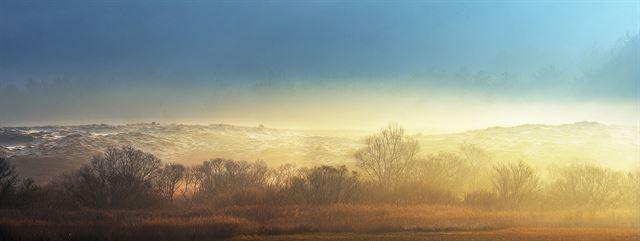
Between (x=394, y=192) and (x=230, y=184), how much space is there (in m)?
23.3

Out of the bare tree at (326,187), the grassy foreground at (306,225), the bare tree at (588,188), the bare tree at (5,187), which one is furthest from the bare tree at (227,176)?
the bare tree at (588,188)

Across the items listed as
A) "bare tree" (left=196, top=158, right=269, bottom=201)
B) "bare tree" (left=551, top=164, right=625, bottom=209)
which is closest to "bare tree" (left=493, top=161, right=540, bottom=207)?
"bare tree" (left=551, top=164, right=625, bottom=209)

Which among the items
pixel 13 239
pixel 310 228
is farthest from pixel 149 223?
pixel 310 228

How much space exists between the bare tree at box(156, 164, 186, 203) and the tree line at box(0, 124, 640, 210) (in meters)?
0.12

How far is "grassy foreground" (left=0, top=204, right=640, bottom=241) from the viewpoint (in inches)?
1538

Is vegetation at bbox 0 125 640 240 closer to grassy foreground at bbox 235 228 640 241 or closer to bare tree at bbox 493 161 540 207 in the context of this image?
bare tree at bbox 493 161 540 207

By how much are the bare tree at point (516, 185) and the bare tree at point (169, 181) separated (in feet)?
137

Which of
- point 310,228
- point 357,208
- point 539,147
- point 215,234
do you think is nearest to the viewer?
point 215,234

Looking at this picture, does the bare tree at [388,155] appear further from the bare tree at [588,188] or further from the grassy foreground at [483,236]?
the grassy foreground at [483,236]

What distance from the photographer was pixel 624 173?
7938 centimetres

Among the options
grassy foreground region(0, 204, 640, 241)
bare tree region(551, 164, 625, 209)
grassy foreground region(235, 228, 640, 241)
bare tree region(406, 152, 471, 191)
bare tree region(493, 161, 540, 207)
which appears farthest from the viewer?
bare tree region(406, 152, 471, 191)

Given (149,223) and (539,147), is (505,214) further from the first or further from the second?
(539,147)

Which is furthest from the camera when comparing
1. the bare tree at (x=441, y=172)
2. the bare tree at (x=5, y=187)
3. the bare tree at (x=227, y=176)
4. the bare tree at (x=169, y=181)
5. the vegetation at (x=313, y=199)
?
the bare tree at (x=441, y=172)

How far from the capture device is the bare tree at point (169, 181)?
71750mm
